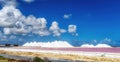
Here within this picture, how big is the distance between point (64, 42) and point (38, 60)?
108273mm

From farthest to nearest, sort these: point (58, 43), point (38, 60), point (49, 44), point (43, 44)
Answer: point (43, 44), point (49, 44), point (58, 43), point (38, 60)

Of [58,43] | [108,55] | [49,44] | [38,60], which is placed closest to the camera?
[38,60]

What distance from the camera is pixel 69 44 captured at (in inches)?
→ 5994

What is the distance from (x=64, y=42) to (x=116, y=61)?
91616 millimetres

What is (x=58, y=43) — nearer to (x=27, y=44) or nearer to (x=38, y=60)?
(x=27, y=44)

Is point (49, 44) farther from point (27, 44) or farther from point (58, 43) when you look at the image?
point (27, 44)

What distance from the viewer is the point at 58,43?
152000 mm

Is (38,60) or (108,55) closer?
(38,60)

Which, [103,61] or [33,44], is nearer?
[103,61]

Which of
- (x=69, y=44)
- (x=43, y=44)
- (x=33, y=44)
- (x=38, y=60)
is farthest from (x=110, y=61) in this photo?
(x=33, y=44)

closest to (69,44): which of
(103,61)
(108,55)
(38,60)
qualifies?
(108,55)

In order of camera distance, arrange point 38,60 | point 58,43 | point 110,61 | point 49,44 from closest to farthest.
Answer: point 38,60, point 110,61, point 58,43, point 49,44

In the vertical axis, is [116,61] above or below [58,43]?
below

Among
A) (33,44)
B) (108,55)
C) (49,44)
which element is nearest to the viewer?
(108,55)
